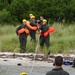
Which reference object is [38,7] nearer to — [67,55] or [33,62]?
[67,55]

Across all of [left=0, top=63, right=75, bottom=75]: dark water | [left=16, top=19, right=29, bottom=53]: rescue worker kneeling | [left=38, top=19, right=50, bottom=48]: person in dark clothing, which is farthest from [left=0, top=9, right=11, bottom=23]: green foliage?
[left=0, top=63, right=75, bottom=75]: dark water

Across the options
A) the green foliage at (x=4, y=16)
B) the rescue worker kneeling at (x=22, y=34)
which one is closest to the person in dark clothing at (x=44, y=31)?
the rescue worker kneeling at (x=22, y=34)

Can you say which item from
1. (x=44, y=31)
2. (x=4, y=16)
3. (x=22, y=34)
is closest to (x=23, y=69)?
(x=44, y=31)

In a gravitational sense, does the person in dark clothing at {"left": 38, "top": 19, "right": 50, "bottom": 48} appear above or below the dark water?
above

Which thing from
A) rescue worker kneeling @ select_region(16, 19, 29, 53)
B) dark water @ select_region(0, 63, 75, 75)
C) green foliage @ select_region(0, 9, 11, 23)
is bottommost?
dark water @ select_region(0, 63, 75, 75)

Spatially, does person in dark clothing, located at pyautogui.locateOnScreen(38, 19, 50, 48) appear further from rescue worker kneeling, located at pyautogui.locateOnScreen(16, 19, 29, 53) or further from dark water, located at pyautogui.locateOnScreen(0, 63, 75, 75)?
dark water, located at pyautogui.locateOnScreen(0, 63, 75, 75)

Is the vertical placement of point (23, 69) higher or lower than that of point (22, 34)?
lower

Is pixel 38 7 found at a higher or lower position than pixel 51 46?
higher

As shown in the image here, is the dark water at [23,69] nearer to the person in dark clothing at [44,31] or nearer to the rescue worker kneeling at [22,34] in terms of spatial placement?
the person in dark clothing at [44,31]

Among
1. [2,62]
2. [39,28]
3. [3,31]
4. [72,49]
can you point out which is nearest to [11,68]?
[2,62]

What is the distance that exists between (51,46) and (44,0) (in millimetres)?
14033

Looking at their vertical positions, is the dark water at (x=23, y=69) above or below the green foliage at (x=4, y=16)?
below

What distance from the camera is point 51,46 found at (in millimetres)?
23078

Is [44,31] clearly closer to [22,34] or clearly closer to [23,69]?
[22,34]
